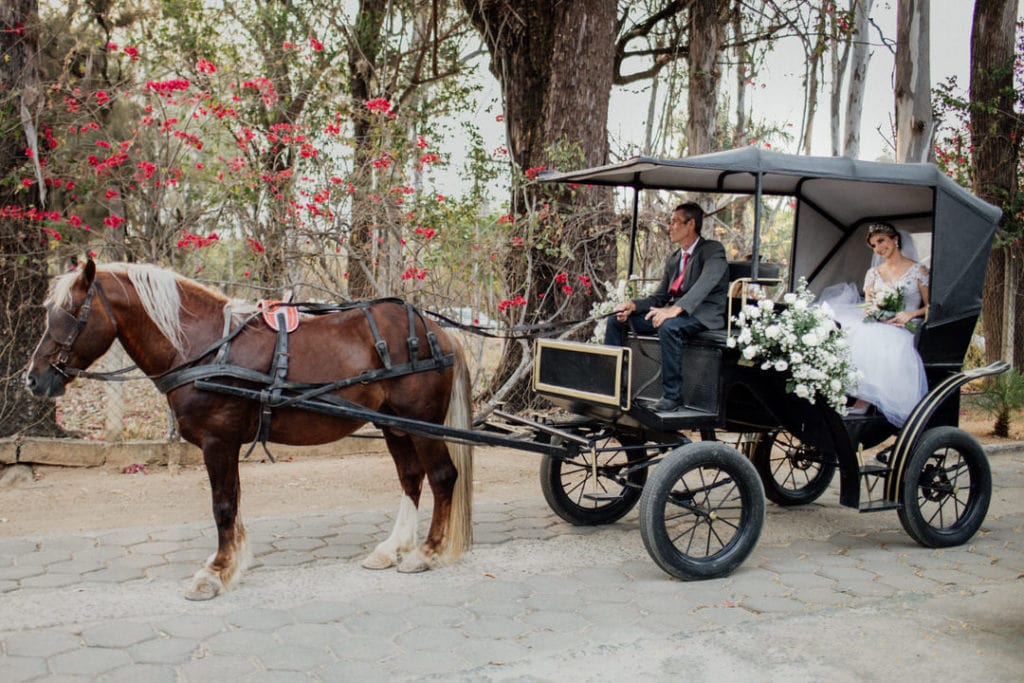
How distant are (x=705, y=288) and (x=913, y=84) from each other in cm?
820

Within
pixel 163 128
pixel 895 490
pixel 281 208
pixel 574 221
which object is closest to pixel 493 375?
pixel 574 221

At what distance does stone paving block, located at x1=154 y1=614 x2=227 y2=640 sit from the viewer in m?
4.38

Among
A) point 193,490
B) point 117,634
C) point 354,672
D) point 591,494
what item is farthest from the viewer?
point 193,490

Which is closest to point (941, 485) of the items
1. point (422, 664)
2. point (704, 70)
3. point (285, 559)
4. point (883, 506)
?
point (883, 506)

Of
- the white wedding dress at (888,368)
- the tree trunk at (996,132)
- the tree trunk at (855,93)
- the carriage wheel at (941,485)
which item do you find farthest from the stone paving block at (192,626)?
the tree trunk at (855,93)

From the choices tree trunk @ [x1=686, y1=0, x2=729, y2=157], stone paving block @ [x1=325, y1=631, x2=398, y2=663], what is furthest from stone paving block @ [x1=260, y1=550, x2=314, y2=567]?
tree trunk @ [x1=686, y1=0, x2=729, y2=157]

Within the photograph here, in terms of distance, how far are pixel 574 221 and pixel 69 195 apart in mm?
5068

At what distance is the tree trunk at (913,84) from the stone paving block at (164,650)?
11.0 m

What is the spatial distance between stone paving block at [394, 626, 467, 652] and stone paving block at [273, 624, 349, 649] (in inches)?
12.1

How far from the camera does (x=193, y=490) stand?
23.9 feet

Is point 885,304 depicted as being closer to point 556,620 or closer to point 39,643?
point 556,620

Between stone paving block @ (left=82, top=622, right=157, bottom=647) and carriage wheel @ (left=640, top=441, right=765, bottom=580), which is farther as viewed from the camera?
carriage wheel @ (left=640, top=441, right=765, bottom=580)

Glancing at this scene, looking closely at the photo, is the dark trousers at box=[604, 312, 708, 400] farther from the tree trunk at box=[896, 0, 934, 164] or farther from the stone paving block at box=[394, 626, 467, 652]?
the tree trunk at box=[896, 0, 934, 164]

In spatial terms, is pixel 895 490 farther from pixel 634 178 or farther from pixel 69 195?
pixel 69 195
